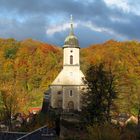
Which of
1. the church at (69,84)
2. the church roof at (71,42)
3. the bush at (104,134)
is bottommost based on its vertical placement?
the bush at (104,134)

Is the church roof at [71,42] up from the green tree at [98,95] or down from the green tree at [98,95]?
up

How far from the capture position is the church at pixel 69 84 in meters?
77.7

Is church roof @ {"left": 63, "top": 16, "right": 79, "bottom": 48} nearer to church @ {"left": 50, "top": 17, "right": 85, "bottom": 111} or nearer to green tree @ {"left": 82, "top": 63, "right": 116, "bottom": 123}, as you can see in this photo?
church @ {"left": 50, "top": 17, "right": 85, "bottom": 111}

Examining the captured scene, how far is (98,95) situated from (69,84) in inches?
1297

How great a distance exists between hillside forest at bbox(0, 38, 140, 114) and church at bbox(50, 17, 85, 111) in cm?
937

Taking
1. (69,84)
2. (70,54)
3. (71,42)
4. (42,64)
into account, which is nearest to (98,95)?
(69,84)

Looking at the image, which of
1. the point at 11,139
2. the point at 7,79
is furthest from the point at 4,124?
the point at 7,79

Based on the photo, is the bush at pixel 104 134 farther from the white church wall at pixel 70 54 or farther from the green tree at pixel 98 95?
the white church wall at pixel 70 54

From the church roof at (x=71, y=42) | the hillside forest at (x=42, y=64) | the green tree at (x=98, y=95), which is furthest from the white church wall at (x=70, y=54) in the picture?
the green tree at (x=98, y=95)

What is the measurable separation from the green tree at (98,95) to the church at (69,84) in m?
30.8

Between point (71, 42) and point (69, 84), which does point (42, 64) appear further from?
point (69, 84)

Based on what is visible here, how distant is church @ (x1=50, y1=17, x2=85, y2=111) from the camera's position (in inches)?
3059

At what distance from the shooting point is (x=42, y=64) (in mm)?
113625

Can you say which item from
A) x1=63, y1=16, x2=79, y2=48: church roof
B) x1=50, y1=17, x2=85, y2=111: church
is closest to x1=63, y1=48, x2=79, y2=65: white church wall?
x1=50, y1=17, x2=85, y2=111: church
